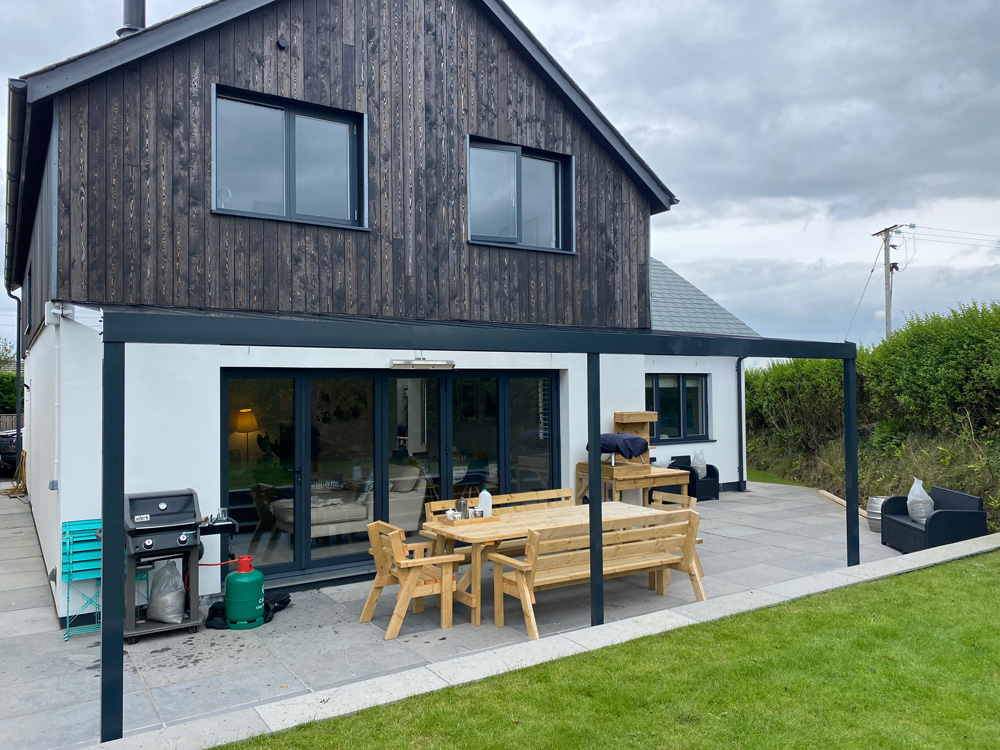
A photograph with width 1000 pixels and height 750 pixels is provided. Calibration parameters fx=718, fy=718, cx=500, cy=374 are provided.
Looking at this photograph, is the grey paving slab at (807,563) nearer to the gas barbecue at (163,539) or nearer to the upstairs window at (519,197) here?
the upstairs window at (519,197)

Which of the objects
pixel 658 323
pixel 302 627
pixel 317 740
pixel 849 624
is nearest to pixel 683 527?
pixel 849 624

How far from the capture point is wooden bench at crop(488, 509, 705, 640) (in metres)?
5.73

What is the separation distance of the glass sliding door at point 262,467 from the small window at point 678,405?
7.71 metres

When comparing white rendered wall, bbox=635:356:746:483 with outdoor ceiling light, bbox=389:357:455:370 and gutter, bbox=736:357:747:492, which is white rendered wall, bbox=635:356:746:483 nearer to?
gutter, bbox=736:357:747:492

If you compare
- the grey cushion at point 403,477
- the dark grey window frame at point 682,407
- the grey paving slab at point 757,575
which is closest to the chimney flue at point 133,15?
the grey cushion at point 403,477

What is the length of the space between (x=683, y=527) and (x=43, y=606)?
6025mm

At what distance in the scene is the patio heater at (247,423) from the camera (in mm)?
6980

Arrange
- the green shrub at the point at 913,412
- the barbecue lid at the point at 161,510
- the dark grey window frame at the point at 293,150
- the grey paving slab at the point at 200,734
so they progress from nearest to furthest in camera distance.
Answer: the grey paving slab at the point at 200,734, the barbecue lid at the point at 161,510, the dark grey window frame at the point at 293,150, the green shrub at the point at 913,412

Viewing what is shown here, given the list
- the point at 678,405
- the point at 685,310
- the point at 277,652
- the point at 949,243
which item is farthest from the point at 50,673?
the point at 949,243

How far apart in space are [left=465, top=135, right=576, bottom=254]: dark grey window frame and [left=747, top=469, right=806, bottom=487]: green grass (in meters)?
8.81

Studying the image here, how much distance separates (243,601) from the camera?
597 centimetres

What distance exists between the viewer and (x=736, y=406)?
46.7 feet

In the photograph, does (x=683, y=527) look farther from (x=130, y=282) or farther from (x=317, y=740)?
(x=130, y=282)

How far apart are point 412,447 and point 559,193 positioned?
12.4ft
